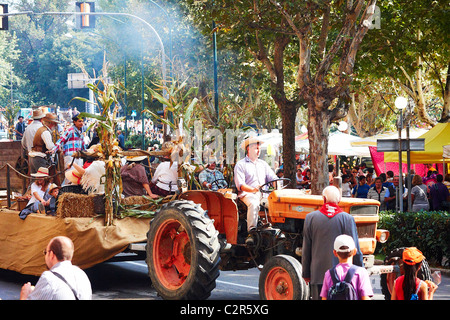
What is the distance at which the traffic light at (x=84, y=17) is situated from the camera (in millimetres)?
22734

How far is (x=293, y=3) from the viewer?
17.7 meters

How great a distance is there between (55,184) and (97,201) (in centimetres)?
191

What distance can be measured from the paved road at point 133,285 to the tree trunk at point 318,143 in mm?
5229

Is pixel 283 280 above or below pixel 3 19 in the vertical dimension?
below

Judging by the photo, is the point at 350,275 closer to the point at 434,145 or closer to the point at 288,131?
the point at 288,131

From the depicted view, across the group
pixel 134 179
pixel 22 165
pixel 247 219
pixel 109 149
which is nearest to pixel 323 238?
pixel 247 219

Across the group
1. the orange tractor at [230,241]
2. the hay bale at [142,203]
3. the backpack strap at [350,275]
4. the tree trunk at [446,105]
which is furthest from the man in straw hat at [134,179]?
the tree trunk at [446,105]

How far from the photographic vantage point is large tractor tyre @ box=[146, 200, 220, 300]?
8.78 metres

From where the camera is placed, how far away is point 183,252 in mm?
9328

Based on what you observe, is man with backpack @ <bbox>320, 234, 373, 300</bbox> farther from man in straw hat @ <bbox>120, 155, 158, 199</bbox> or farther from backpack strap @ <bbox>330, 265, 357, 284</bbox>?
man in straw hat @ <bbox>120, 155, 158, 199</bbox>

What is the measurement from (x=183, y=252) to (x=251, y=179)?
132 centimetres

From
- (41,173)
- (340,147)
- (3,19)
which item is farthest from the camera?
(340,147)

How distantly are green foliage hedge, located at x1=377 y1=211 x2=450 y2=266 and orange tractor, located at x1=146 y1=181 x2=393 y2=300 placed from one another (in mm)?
5489

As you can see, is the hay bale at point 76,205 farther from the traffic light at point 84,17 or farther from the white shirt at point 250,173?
the traffic light at point 84,17
